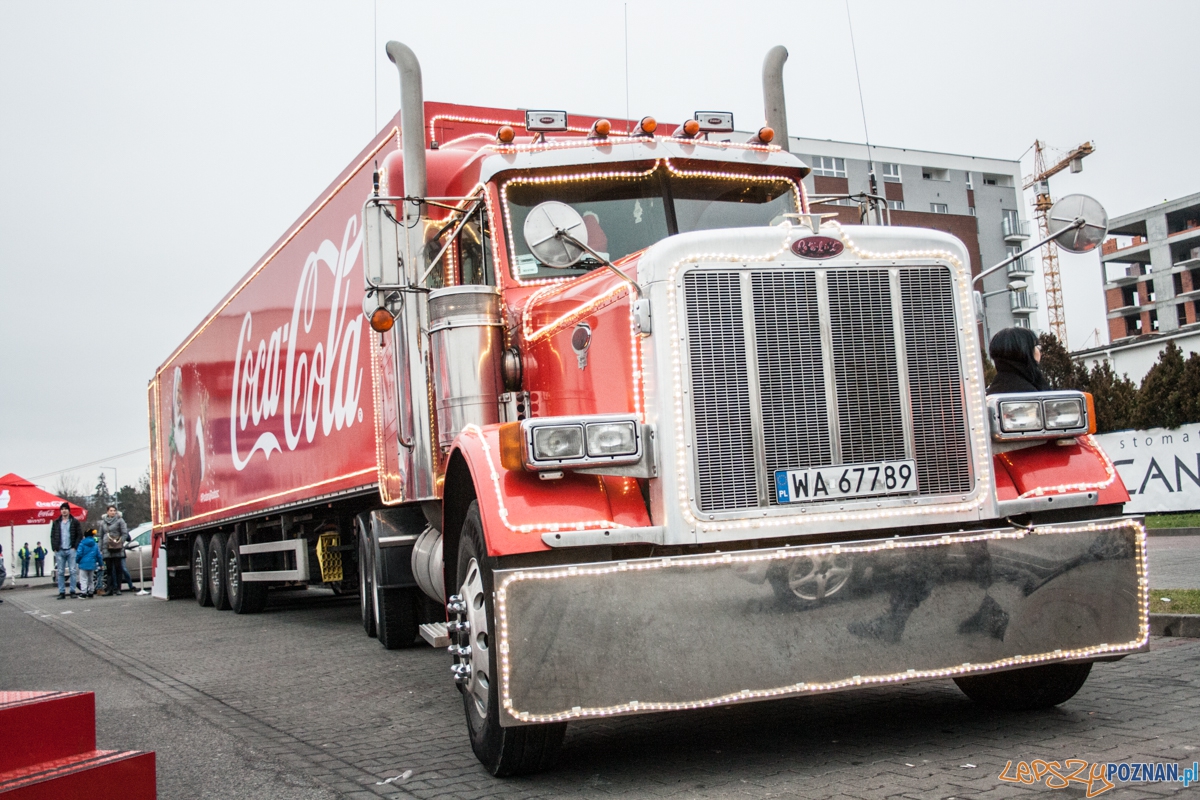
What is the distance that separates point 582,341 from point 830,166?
65.2m

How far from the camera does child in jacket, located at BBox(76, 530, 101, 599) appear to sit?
23656 millimetres

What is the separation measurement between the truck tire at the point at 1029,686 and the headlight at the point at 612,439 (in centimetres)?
209

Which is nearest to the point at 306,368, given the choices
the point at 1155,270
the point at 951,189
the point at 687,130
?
the point at 687,130

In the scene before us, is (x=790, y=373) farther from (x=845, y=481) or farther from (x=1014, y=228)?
(x=1014, y=228)

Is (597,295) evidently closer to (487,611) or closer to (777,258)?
(777,258)

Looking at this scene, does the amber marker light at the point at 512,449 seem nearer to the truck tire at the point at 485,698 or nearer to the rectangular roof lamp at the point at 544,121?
the truck tire at the point at 485,698

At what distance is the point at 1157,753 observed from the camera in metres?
4.52

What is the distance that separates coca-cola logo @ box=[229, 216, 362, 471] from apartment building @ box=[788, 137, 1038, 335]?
49.9m

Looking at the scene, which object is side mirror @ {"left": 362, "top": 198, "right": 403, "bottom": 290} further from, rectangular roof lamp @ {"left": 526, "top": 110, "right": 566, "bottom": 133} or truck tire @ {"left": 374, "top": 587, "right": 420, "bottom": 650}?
truck tire @ {"left": 374, "top": 587, "right": 420, "bottom": 650}

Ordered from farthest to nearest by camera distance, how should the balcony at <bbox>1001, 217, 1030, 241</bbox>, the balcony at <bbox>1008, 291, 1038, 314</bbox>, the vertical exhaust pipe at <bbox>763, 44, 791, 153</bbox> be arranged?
the balcony at <bbox>1008, 291, 1038, 314</bbox> < the balcony at <bbox>1001, 217, 1030, 241</bbox> < the vertical exhaust pipe at <bbox>763, 44, 791, 153</bbox>

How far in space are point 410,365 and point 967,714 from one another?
13.6 feet

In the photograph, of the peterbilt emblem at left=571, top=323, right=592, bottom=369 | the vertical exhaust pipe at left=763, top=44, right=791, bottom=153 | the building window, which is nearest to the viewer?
the peterbilt emblem at left=571, top=323, right=592, bottom=369

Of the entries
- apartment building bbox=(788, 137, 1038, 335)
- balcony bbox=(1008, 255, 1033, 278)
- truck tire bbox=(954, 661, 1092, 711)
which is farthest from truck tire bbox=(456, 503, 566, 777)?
balcony bbox=(1008, 255, 1033, 278)

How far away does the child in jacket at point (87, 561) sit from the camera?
23.7m
